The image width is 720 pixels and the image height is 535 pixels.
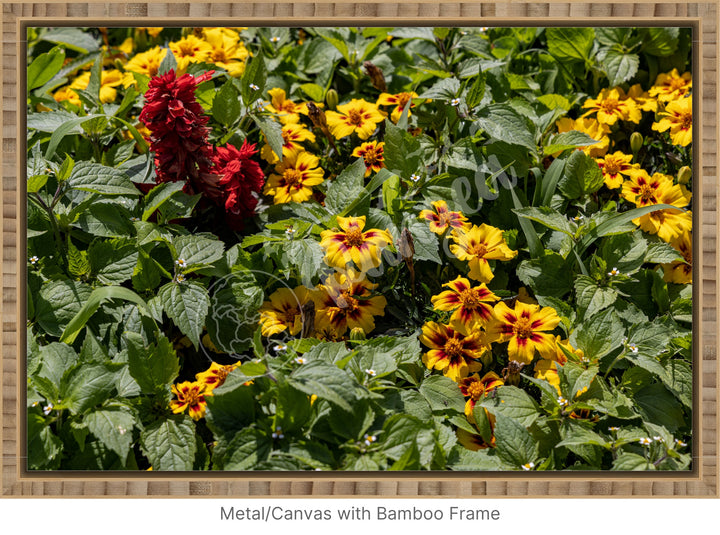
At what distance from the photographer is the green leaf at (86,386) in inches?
66.2

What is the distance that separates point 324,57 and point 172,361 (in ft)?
4.61

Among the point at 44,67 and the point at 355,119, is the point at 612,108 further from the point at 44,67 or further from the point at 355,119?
the point at 44,67

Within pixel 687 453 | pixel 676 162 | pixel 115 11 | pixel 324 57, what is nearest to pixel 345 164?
pixel 324 57

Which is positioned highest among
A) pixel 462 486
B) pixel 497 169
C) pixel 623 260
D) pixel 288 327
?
pixel 497 169

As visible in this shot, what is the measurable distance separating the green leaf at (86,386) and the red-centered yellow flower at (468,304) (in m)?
0.86

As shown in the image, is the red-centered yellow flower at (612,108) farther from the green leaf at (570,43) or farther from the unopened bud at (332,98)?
the unopened bud at (332,98)

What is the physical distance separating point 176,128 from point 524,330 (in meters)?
1.10

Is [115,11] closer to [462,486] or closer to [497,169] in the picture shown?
[497,169]

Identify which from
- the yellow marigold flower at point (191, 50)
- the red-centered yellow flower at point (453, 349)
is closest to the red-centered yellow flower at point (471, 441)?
the red-centered yellow flower at point (453, 349)

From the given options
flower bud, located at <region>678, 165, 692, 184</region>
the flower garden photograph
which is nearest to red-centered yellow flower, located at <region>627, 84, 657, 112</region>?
the flower garden photograph

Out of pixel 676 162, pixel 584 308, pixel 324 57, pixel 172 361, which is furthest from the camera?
pixel 324 57

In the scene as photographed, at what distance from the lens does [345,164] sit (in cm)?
249

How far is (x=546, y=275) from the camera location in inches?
81.4

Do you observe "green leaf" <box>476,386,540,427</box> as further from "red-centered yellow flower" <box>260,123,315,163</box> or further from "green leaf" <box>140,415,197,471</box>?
"red-centered yellow flower" <box>260,123,315,163</box>
